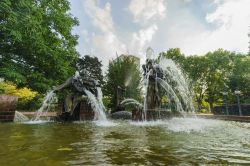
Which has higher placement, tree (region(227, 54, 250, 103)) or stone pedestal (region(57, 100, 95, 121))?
tree (region(227, 54, 250, 103))

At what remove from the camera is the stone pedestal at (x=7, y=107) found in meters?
11.8

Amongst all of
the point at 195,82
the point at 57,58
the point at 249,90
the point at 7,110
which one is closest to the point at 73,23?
the point at 57,58

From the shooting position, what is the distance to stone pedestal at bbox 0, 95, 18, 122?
1176cm

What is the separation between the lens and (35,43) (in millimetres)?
14102

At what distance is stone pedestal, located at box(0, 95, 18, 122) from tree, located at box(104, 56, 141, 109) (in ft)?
60.0

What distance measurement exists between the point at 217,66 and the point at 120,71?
20289 millimetres

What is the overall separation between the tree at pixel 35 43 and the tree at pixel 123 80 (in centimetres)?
1247

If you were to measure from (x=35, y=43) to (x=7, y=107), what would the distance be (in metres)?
4.20

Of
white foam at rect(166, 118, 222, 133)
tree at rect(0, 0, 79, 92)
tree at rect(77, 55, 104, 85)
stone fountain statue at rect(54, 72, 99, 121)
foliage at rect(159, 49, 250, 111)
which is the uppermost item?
tree at rect(77, 55, 104, 85)

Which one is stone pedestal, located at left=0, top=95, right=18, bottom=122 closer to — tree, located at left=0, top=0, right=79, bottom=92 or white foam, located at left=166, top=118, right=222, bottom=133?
tree, located at left=0, top=0, right=79, bottom=92

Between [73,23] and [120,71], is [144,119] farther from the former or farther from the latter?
[120,71]

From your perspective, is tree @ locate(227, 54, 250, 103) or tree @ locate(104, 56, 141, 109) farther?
tree @ locate(227, 54, 250, 103)

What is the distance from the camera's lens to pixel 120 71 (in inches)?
1233

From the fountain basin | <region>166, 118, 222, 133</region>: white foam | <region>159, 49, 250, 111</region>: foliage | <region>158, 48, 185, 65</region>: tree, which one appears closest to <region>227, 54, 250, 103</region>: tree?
<region>159, 49, 250, 111</region>: foliage
